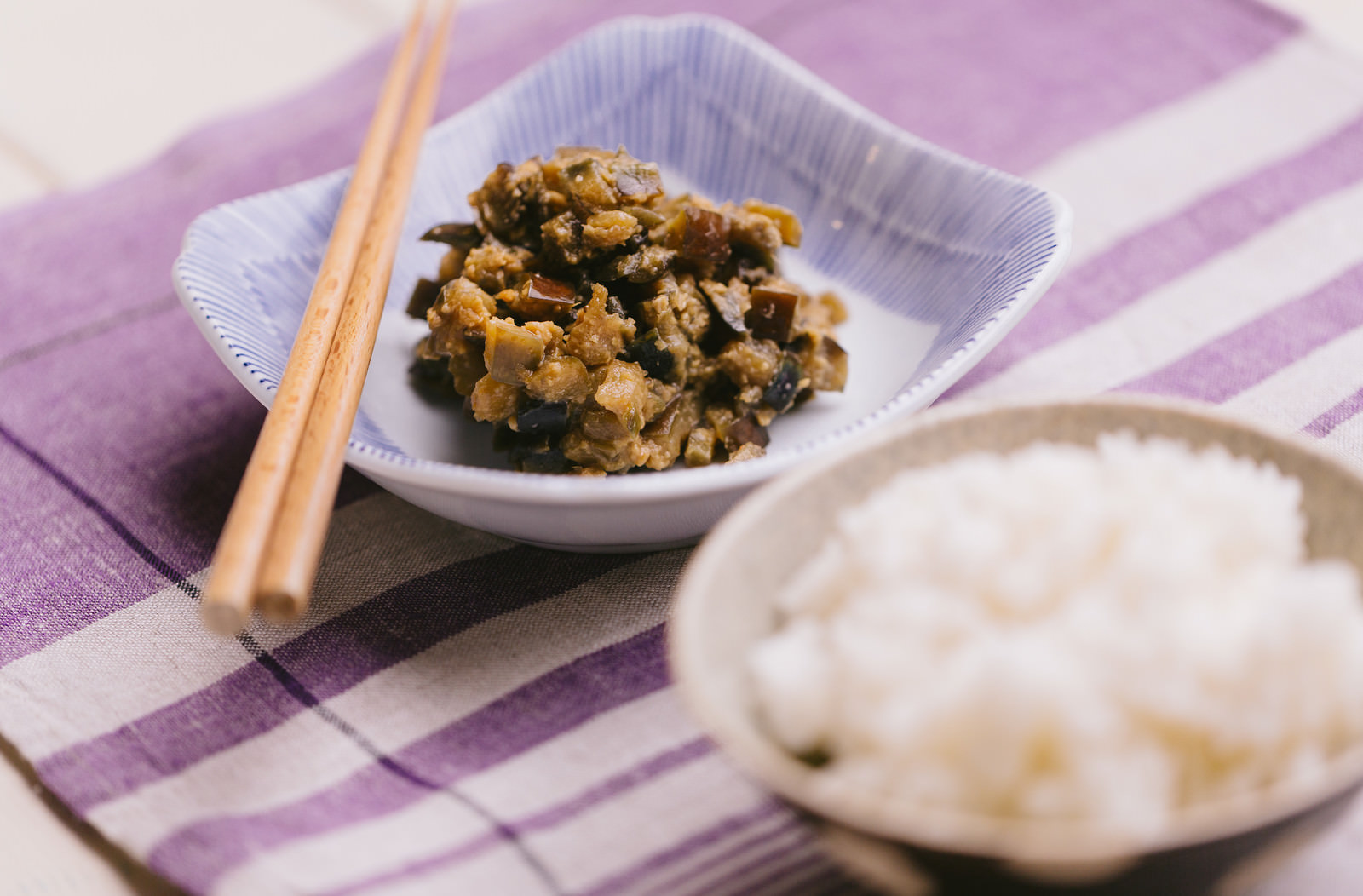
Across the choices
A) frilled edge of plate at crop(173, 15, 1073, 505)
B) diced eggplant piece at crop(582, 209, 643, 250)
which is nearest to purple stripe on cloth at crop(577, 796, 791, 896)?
frilled edge of plate at crop(173, 15, 1073, 505)

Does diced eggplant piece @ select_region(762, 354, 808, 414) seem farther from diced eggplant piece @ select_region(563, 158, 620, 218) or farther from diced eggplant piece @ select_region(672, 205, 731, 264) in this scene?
diced eggplant piece @ select_region(563, 158, 620, 218)

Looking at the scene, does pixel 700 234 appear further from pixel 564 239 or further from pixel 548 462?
pixel 548 462

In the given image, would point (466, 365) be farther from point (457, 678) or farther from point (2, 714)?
point (2, 714)

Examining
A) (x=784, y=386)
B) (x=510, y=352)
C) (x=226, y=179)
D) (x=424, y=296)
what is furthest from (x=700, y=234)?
(x=226, y=179)

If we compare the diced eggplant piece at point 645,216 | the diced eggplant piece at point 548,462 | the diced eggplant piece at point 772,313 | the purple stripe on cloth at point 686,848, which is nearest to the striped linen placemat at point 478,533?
the purple stripe on cloth at point 686,848

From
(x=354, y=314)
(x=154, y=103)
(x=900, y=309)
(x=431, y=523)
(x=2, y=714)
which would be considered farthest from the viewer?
(x=154, y=103)

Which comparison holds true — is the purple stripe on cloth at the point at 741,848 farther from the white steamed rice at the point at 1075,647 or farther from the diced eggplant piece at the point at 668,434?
the diced eggplant piece at the point at 668,434

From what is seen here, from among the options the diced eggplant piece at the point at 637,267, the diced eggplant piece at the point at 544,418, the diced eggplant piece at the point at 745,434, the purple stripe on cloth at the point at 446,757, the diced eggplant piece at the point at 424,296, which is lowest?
the purple stripe on cloth at the point at 446,757

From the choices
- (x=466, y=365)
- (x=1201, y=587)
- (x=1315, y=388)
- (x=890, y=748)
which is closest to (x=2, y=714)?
(x=466, y=365)
